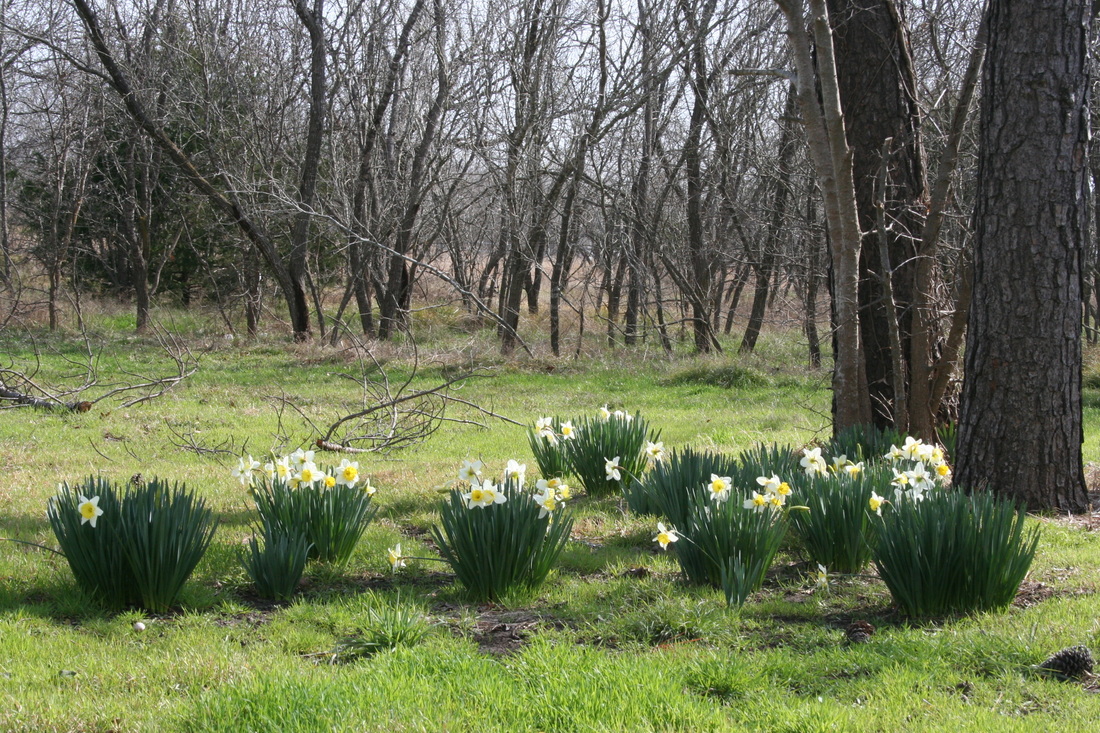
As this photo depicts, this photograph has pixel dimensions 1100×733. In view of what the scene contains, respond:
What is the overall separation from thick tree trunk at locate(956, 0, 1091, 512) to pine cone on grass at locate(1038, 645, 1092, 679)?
205 cm

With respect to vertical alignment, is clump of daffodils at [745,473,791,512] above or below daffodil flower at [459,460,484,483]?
below

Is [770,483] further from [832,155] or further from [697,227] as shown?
[697,227]

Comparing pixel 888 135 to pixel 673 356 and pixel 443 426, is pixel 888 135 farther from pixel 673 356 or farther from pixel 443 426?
pixel 673 356

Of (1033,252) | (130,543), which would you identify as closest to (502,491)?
(130,543)

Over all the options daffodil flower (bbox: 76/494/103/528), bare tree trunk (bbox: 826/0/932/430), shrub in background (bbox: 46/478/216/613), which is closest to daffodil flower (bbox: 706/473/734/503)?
shrub in background (bbox: 46/478/216/613)

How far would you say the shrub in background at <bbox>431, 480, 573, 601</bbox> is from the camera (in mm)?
3541

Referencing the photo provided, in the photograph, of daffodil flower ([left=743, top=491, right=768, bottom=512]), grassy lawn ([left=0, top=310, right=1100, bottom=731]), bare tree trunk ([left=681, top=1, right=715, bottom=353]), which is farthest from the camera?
bare tree trunk ([left=681, top=1, right=715, bottom=353])

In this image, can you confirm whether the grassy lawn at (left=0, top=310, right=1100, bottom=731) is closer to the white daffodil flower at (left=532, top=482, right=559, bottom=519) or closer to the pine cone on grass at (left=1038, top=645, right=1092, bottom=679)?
the pine cone on grass at (left=1038, top=645, right=1092, bottom=679)

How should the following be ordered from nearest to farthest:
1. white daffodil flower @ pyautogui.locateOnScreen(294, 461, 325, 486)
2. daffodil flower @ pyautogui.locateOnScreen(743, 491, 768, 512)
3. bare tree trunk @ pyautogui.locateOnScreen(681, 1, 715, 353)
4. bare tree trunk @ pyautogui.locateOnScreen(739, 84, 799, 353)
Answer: daffodil flower @ pyautogui.locateOnScreen(743, 491, 768, 512), white daffodil flower @ pyautogui.locateOnScreen(294, 461, 325, 486), bare tree trunk @ pyautogui.locateOnScreen(739, 84, 799, 353), bare tree trunk @ pyautogui.locateOnScreen(681, 1, 715, 353)

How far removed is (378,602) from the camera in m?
3.53

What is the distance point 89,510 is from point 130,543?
0.21 metres

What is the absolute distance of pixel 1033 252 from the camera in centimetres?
459

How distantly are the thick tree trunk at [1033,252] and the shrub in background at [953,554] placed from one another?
1540mm

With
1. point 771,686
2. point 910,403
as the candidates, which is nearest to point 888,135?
point 910,403
